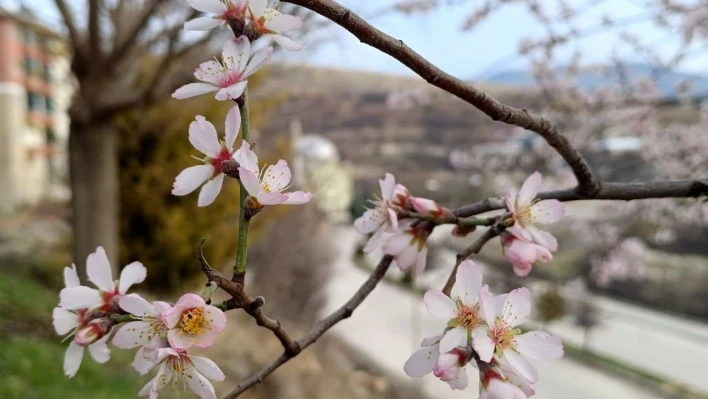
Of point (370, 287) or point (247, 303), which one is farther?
point (370, 287)

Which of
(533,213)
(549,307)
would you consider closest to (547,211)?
(533,213)

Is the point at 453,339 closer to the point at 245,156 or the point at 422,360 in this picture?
the point at 422,360

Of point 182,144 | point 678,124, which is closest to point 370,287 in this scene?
point 678,124

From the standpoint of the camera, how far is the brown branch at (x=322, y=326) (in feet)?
1.22

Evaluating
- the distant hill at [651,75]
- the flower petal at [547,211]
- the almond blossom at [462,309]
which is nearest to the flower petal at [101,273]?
the almond blossom at [462,309]

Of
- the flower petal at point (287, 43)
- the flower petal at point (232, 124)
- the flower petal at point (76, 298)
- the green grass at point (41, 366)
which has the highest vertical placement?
the flower petal at point (287, 43)

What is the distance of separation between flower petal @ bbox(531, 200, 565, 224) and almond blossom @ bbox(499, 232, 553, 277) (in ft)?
0.09

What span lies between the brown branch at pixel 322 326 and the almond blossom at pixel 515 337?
0.36 ft

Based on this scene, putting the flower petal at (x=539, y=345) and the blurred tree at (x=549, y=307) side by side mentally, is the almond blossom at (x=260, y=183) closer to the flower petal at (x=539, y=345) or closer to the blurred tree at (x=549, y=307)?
the flower petal at (x=539, y=345)

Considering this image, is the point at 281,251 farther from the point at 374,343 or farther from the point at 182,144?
the point at 182,144

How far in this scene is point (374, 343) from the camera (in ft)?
16.9

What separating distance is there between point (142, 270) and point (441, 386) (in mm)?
3824

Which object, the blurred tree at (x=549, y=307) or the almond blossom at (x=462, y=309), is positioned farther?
the blurred tree at (x=549, y=307)

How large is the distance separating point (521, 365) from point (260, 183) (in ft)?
0.62
